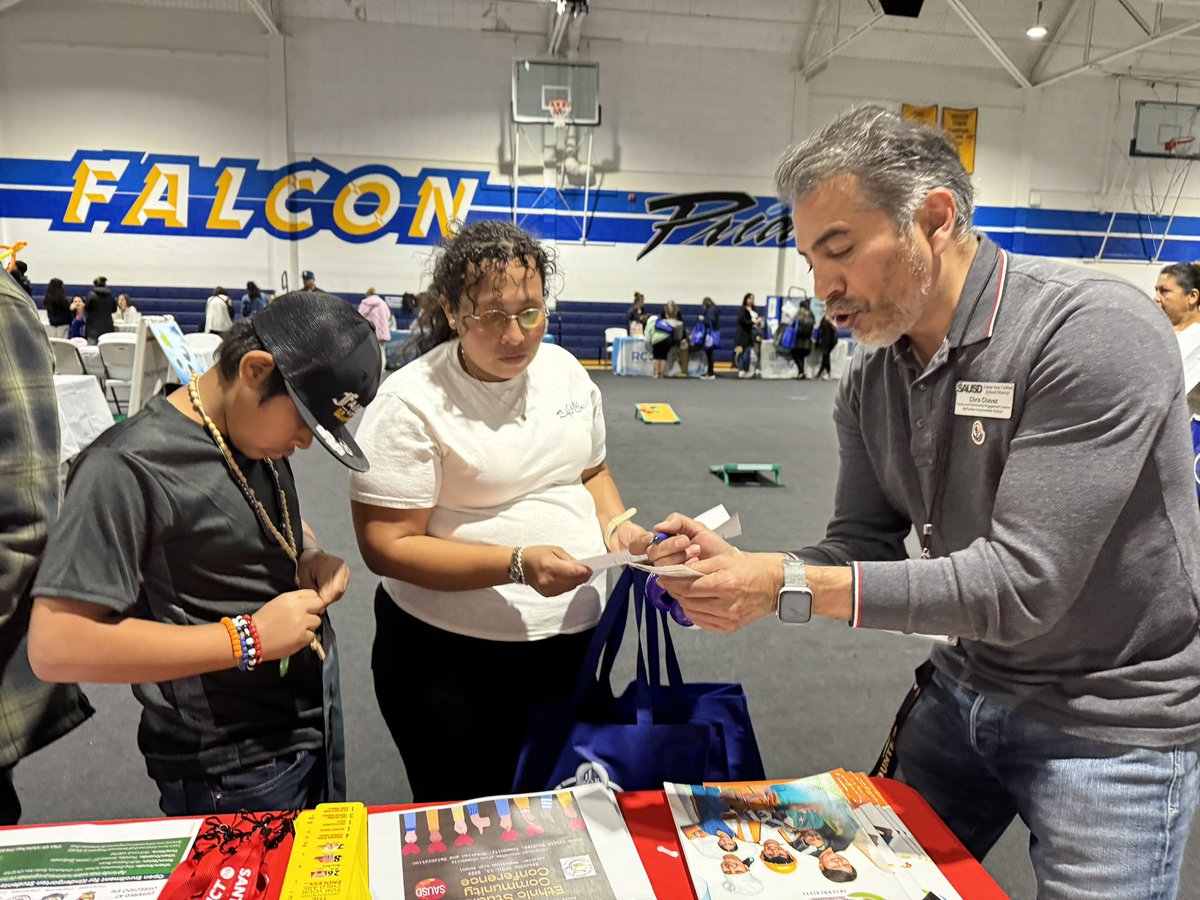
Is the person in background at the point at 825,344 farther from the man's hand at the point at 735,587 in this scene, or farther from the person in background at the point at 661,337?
the man's hand at the point at 735,587

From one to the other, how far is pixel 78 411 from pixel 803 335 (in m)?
10.4

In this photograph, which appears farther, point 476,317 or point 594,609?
point 594,609

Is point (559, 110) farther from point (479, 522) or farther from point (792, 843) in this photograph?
point (792, 843)

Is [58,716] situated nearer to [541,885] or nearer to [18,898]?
[18,898]

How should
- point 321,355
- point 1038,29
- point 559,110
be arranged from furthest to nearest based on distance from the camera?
point 559,110 < point 1038,29 < point 321,355

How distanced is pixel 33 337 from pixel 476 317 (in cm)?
69

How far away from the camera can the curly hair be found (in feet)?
4.84

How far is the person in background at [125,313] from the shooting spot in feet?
37.5

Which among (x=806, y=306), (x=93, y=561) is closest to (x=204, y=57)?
(x=806, y=306)

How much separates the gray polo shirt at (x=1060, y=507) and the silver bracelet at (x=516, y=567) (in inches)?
23.4

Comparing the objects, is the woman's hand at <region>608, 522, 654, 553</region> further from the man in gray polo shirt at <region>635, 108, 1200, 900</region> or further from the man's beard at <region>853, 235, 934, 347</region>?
the man's beard at <region>853, 235, 934, 347</region>

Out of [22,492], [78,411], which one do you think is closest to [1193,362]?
[22,492]

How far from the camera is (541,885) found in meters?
0.92

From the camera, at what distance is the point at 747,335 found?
13.4 meters
